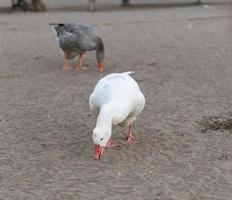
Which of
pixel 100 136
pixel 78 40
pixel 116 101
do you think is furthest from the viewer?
pixel 78 40

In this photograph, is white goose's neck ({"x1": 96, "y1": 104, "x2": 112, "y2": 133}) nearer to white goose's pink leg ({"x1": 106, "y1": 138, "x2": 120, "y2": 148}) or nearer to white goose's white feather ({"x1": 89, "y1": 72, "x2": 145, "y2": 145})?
white goose's white feather ({"x1": 89, "y1": 72, "x2": 145, "y2": 145})

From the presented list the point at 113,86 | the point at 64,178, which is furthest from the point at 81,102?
the point at 64,178

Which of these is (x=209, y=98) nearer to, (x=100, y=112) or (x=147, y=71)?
(x=147, y=71)

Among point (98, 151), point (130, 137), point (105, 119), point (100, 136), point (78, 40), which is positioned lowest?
point (78, 40)

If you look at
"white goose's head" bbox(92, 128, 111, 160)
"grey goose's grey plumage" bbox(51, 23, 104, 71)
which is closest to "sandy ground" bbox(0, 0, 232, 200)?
"white goose's head" bbox(92, 128, 111, 160)

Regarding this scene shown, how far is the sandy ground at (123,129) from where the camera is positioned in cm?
461

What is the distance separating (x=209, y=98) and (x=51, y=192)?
3669mm

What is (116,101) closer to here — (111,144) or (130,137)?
(111,144)

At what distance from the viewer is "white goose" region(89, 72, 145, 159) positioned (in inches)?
192

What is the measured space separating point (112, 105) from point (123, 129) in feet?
3.66

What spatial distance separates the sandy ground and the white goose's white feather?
38cm

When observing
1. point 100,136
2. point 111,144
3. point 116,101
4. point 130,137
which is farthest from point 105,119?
point 130,137

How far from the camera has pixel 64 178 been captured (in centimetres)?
477

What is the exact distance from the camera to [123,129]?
20.2 feet
